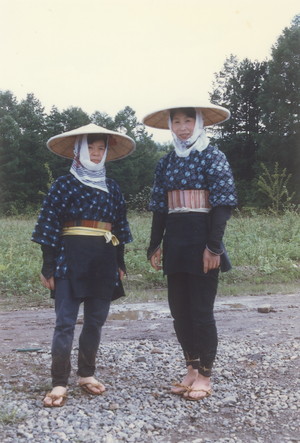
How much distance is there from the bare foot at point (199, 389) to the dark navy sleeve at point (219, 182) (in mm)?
1160

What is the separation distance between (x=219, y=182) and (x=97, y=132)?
2.73ft

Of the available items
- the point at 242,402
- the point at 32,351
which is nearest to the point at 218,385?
the point at 242,402

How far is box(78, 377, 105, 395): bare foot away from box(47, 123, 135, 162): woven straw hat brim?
59.7 inches

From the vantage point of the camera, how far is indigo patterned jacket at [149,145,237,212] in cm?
318

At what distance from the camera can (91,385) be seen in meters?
3.41

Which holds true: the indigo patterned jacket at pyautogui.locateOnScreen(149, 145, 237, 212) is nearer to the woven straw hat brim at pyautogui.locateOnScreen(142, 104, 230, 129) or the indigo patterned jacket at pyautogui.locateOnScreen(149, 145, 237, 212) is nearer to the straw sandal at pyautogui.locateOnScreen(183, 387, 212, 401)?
the woven straw hat brim at pyautogui.locateOnScreen(142, 104, 230, 129)

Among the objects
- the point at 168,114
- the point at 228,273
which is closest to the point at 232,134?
the point at 228,273

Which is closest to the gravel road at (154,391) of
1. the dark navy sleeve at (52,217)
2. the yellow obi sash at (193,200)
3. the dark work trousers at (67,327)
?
the dark work trousers at (67,327)

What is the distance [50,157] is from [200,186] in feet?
104

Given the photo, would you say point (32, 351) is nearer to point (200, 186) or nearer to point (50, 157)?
point (200, 186)

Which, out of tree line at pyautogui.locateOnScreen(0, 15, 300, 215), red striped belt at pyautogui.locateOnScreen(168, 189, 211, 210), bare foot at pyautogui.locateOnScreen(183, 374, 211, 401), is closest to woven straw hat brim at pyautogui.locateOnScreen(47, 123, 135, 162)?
red striped belt at pyautogui.locateOnScreen(168, 189, 211, 210)

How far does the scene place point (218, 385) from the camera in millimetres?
3604

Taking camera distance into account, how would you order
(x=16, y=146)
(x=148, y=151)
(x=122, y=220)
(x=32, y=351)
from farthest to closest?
(x=148, y=151), (x=16, y=146), (x=32, y=351), (x=122, y=220)

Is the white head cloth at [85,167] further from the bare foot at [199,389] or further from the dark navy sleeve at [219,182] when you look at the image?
the bare foot at [199,389]
